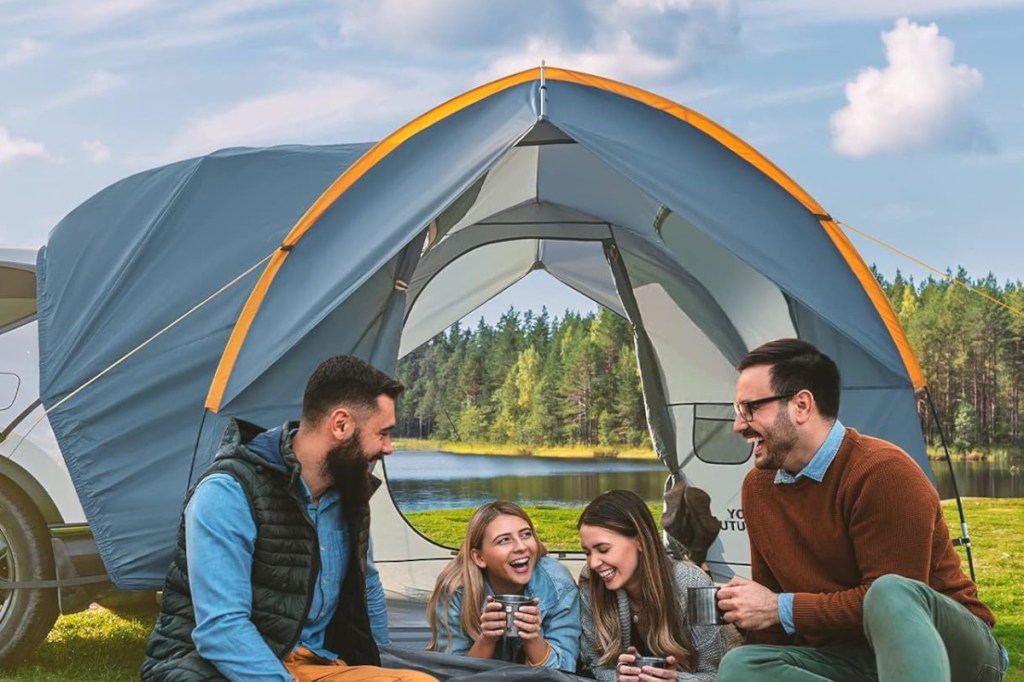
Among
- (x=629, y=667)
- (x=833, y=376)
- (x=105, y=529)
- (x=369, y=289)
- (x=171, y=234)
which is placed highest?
(x=171, y=234)

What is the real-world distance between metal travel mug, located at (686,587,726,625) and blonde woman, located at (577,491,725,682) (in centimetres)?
52

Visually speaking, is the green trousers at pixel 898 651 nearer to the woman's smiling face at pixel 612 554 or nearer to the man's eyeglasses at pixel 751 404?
the man's eyeglasses at pixel 751 404

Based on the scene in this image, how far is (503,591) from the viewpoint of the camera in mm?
4047

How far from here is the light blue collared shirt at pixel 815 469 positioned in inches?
121

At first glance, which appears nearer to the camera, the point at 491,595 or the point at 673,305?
the point at 491,595

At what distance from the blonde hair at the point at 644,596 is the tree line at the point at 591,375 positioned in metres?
3.90

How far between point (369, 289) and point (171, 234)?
1.53 metres

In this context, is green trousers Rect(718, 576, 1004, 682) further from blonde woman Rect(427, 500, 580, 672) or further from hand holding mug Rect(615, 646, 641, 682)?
blonde woman Rect(427, 500, 580, 672)

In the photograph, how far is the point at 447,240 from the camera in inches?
251

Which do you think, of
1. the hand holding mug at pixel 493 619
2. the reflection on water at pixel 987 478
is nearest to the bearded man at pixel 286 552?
the hand holding mug at pixel 493 619

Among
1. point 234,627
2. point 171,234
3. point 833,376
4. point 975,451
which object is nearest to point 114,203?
point 171,234

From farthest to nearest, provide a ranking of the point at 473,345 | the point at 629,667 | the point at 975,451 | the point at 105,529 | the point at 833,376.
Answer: the point at 975,451 < the point at 473,345 < the point at 105,529 < the point at 629,667 < the point at 833,376

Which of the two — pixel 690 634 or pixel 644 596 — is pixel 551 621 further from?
pixel 690 634

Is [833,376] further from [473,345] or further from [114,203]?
[473,345]
